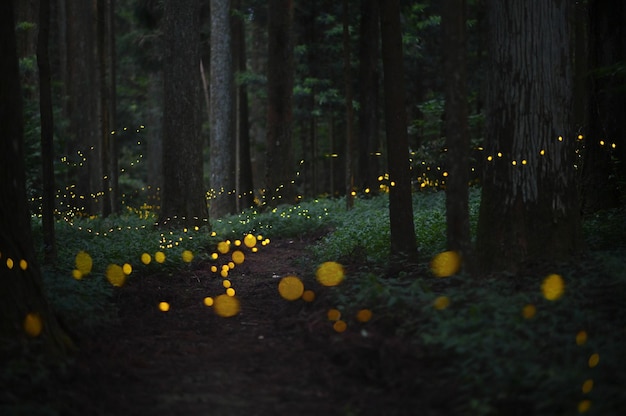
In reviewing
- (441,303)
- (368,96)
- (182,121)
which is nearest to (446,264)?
(441,303)

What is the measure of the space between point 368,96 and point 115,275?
15.5 metres

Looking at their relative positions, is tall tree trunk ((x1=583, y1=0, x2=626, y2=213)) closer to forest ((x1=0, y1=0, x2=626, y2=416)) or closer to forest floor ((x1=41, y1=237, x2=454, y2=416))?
forest ((x1=0, y1=0, x2=626, y2=416))

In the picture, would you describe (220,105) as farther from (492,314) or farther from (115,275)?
(492,314)

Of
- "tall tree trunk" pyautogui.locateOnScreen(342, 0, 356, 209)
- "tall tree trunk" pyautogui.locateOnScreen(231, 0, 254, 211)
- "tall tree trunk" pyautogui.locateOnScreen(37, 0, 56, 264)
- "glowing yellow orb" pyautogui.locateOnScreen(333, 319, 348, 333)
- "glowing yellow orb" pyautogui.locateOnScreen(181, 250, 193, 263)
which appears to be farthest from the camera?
"tall tree trunk" pyautogui.locateOnScreen(231, 0, 254, 211)

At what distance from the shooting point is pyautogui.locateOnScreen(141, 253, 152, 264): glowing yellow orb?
456 inches

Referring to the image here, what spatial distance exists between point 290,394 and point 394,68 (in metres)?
5.74

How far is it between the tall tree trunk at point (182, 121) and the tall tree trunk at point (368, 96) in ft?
27.4

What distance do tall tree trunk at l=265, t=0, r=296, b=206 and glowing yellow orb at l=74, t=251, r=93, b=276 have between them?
35.9 ft

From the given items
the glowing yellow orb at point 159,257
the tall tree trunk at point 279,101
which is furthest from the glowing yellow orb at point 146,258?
the tall tree trunk at point 279,101

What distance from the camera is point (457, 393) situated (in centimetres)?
543

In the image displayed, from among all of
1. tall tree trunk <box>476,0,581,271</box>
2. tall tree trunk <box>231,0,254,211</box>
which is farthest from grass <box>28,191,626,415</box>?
tall tree trunk <box>231,0,254,211</box>

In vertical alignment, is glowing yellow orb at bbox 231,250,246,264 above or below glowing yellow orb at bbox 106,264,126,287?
below

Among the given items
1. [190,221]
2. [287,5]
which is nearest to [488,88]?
[190,221]

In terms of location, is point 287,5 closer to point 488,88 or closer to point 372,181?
point 372,181
